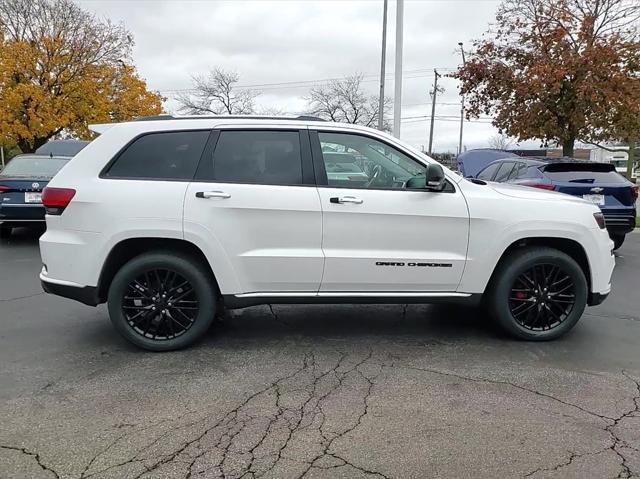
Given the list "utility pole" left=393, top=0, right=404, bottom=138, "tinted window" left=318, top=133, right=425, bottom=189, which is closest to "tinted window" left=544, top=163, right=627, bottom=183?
"tinted window" left=318, top=133, right=425, bottom=189

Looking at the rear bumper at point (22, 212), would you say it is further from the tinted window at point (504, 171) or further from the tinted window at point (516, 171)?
Answer: the tinted window at point (504, 171)

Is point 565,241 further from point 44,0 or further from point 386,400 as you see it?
point 44,0

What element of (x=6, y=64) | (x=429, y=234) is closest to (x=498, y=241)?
(x=429, y=234)

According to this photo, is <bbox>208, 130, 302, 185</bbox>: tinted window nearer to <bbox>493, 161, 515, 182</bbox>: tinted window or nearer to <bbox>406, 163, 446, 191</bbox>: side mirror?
<bbox>406, 163, 446, 191</bbox>: side mirror

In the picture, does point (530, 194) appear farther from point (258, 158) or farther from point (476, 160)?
point (476, 160)

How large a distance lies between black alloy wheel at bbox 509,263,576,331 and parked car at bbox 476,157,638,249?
13.3ft

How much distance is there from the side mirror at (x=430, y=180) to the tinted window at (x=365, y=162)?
0.06 meters

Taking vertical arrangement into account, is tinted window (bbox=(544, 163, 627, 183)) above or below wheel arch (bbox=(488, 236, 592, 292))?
above

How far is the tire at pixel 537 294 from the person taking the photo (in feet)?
14.6

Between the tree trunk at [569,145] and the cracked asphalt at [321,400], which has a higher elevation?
the tree trunk at [569,145]

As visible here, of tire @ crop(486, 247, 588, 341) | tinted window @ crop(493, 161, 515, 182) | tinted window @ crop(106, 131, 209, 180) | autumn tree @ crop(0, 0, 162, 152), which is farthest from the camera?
autumn tree @ crop(0, 0, 162, 152)

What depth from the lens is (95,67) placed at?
1085 inches

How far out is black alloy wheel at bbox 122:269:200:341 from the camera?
13.9 ft

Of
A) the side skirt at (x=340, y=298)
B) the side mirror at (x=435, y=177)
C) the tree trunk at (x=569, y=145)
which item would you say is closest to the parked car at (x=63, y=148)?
the side skirt at (x=340, y=298)
